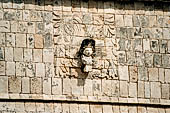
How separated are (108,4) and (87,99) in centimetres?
228

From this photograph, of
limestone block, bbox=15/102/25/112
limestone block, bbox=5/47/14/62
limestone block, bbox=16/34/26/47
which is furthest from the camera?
limestone block, bbox=16/34/26/47

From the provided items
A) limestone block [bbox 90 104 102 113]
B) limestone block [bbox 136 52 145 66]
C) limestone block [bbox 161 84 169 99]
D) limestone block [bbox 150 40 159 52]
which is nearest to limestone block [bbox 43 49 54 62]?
limestone block [bbox 90 104 102 113]

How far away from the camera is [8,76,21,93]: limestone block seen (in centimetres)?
1539

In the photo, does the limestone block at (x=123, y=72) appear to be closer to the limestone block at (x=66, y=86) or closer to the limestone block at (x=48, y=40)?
the limestone block at (x=66, y=86)

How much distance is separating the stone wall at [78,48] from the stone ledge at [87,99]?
0.07 ft

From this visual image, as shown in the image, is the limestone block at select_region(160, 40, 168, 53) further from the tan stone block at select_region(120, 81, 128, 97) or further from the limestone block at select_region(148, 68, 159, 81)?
the tan stone block at select_region(120, 81, 128, 97)

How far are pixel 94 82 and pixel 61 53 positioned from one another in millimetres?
985

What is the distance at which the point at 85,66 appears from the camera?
1567cm

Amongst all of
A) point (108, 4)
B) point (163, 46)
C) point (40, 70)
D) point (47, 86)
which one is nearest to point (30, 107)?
point (47, 86)

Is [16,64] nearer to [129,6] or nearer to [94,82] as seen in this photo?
[94,82]

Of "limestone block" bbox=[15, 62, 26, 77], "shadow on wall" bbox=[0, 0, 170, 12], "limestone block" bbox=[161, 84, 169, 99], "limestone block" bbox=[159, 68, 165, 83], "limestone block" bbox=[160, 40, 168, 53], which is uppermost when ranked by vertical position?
"shadow on wall" bbox=[0, 0, 170, 12]

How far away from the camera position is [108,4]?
1622 cm

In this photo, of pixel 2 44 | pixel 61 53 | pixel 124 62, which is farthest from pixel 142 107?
pixel 2 44

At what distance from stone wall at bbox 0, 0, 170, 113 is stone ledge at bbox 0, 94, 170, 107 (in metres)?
0.02
